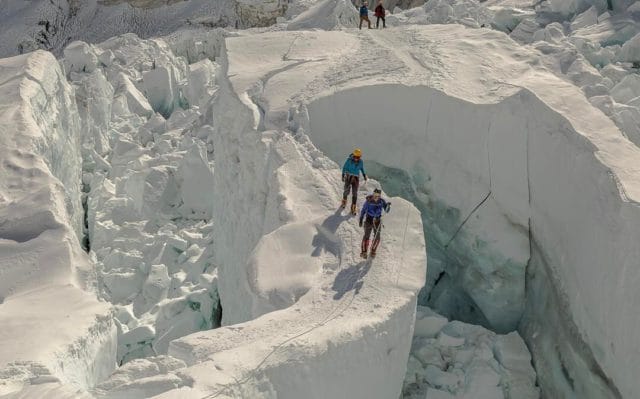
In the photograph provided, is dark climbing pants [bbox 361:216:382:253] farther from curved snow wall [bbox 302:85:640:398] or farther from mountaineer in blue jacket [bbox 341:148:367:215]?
curved snow wall [bbox 302:85:640:398]

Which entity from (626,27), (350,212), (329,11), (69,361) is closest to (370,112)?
(350,212)

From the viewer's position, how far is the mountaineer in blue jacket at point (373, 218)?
21.2 ft

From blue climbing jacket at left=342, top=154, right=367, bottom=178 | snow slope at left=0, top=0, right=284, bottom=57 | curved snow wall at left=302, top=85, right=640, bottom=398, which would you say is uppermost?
snow slope at left=0, top=0, right=284, bottom=57

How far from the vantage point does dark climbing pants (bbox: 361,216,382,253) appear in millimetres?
6469

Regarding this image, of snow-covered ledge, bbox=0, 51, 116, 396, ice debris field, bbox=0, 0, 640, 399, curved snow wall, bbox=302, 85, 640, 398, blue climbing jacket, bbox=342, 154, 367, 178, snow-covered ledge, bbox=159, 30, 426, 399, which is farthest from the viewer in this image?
blue climbing jacket, bbox=342, 154, 367, 178

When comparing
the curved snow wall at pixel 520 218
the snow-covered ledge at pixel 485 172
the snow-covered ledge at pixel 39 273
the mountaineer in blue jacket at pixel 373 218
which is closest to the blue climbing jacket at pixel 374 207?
the mountaineer in blue jacket at pixel 373 218

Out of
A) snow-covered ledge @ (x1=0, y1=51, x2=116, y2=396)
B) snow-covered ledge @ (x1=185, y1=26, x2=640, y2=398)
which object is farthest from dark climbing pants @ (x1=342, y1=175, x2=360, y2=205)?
snow-covered ledge @ (x1=0, y1=51, x2=116, y2=396)

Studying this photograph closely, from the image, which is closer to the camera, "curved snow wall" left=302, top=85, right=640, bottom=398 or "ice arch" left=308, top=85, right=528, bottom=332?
"curved snow wall" left=302, top=85, right=640, bottom=398

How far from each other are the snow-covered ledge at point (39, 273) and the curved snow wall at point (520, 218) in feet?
10.9

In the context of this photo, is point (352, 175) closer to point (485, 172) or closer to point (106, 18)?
point (485, 172)

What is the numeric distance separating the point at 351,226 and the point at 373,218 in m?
0.53

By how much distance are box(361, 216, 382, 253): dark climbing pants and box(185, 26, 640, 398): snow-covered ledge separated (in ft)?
2.66

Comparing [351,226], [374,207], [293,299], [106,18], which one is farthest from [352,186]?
[106,18]

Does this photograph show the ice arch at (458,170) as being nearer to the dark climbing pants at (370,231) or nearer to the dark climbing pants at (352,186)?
the dark climbing pants at (352,186)
